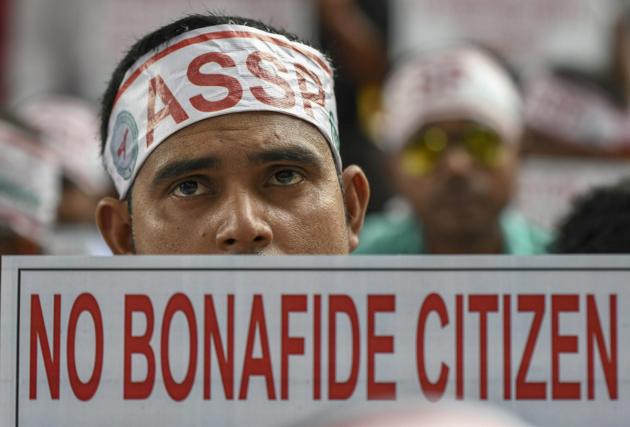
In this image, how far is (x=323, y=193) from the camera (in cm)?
263

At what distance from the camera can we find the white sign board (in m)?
2.12

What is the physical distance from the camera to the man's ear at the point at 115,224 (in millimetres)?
2760

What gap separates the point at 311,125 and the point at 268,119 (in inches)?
4.2

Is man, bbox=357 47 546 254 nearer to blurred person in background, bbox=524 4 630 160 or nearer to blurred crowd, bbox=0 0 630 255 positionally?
blurred crowd, bbox=0 0 630 255

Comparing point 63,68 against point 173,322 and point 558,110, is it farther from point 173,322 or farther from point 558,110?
point 173,322

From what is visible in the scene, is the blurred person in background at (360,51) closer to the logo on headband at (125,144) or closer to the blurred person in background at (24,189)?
the blurred person in background at (24,189)

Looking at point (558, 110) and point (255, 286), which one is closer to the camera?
point (255, 286)

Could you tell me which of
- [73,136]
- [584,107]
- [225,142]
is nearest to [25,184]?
[73,136]

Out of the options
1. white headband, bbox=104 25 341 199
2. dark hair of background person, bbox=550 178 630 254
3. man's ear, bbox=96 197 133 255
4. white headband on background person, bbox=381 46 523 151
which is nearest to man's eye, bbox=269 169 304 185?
white headband, bbox=104 25 341 199

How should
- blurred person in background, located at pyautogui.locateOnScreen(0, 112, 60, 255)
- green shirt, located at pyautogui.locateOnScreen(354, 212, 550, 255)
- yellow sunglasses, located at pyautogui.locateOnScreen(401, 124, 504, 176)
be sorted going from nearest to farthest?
blurred person in background, located at pyautogui.locateOnScreen(0, 112, 60, 255) < green shirt, located at pyautogui.locateOnScreen(354, 212, 550, 255) < yellow sunglasses, located at pyautogui.locateOnScreen(401, 124, 504, 176)

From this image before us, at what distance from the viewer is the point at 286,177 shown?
258cm

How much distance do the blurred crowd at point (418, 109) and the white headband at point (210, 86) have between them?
2059 mm

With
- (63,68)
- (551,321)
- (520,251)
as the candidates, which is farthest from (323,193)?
(63,68)

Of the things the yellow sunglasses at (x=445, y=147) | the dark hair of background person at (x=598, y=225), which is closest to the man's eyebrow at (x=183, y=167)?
the dark hair of background person at (x=598, y=225)
